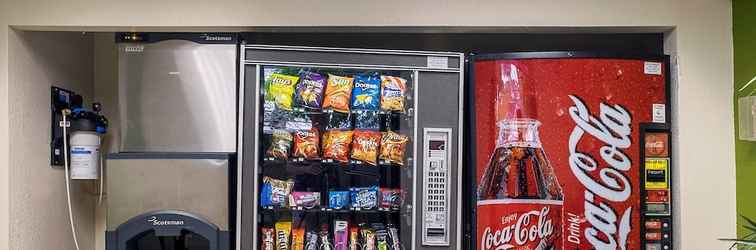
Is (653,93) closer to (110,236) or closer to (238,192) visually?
(238,192)

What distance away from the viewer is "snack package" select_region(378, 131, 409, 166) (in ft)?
8.28

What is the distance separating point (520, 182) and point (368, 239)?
76 centimetres

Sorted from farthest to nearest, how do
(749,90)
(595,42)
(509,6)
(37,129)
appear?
(595,42) → (37,129) → (509,6) → (749,90)

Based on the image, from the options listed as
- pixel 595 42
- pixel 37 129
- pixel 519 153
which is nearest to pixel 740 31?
pixel 595 42

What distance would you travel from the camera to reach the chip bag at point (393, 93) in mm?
2521

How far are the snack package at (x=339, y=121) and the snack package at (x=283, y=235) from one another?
0.52 m

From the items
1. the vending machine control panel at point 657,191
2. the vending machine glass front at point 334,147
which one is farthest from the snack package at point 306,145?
the vending machine control panel at point 657,191

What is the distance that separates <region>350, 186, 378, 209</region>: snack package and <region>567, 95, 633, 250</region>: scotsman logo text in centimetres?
92

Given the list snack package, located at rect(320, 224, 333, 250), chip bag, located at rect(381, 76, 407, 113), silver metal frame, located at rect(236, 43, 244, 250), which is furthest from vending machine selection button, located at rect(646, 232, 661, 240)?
silver metal frame, located at rect(236, 43, 244, 250)

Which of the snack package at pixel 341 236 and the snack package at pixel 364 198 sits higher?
the snack package at pixel 364 198

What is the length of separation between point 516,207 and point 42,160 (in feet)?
7.42

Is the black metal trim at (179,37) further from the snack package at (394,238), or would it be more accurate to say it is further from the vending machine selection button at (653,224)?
the vending machine selection button at (653,224)

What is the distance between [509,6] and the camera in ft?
7.91

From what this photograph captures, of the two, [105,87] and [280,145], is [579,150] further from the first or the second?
[105,87]
